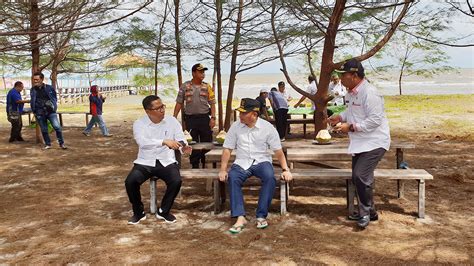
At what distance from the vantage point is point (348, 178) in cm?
441

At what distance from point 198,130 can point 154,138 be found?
157 centimetres

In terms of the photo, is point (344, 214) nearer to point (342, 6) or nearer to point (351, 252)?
point (351, 252)

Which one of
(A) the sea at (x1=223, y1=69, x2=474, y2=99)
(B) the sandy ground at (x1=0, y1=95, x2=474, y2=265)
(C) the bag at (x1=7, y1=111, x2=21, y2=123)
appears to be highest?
(A) the sea at (x1=223, y1=69, x2=474, y2=99)

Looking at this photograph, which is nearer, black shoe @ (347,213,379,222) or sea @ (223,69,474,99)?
black shoe @ (347,213,379,222)

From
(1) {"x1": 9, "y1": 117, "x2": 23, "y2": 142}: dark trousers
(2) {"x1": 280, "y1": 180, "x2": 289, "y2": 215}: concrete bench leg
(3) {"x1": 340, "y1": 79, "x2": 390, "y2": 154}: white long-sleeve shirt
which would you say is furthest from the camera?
(1) {"x1": 9, "y1": 117, "x2": 23, "y2": 142}: dark trousers

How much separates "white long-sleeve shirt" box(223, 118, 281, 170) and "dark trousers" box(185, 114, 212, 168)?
158 cm

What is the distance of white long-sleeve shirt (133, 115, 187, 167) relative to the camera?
443 cm

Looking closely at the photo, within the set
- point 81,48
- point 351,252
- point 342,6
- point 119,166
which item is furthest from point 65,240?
point 81,48

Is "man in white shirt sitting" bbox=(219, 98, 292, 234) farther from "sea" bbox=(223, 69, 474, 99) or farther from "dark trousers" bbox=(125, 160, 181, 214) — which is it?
"sea" bbox=(223, 69, 474, 99)

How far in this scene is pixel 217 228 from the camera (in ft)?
13.9

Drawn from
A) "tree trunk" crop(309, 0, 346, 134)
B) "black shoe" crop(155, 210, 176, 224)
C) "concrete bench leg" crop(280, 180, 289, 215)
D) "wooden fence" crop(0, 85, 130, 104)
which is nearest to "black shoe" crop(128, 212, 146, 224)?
"black shoe" crop(155, 210, 176, 224)

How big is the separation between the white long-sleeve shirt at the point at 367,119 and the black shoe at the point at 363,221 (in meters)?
0.62

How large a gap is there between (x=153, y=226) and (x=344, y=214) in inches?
76.3

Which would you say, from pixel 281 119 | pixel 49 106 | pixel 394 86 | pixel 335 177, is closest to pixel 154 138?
pixel 335 177
